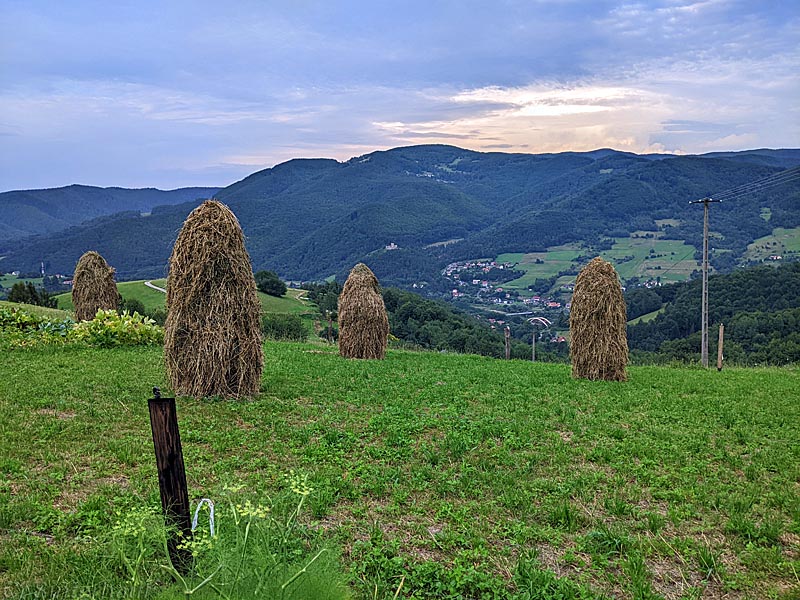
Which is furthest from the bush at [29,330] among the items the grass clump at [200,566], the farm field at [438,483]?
the grass clump at [200,566]

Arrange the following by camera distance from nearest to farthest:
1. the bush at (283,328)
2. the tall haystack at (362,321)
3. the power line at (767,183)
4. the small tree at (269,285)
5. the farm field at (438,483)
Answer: the farm field at (438,483)
the tall haystack at (362,321)
the bush at (283,328)
the small tree at (269,285)
the power line at (767,183)

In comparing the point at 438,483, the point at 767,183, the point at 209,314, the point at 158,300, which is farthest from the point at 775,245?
the point at 438,483

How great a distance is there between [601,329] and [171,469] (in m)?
13.8

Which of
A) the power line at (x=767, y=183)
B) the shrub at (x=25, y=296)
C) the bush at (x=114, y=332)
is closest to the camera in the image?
the bush at (x=114, y=332)

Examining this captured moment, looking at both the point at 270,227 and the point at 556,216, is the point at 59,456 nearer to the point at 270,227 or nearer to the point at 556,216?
the point at 556,216

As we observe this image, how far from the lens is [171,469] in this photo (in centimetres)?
354

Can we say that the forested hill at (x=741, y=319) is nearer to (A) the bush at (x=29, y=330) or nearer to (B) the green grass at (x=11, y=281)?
(A) the bush at (x=29, y=330)

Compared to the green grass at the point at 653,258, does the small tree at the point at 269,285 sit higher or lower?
higher

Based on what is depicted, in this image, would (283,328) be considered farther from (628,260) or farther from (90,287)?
(628,260)

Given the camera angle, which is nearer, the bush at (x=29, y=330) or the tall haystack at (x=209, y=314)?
the tall haystack at (x=209, y=314)

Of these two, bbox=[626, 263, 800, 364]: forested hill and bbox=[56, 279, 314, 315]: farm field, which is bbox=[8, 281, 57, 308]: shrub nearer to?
bbox=[56, 279, 314, 315]: farm field

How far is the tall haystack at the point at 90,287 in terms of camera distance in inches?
824

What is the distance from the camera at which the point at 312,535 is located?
16.3 feet

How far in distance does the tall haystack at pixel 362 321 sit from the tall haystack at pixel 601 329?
6496 mm
